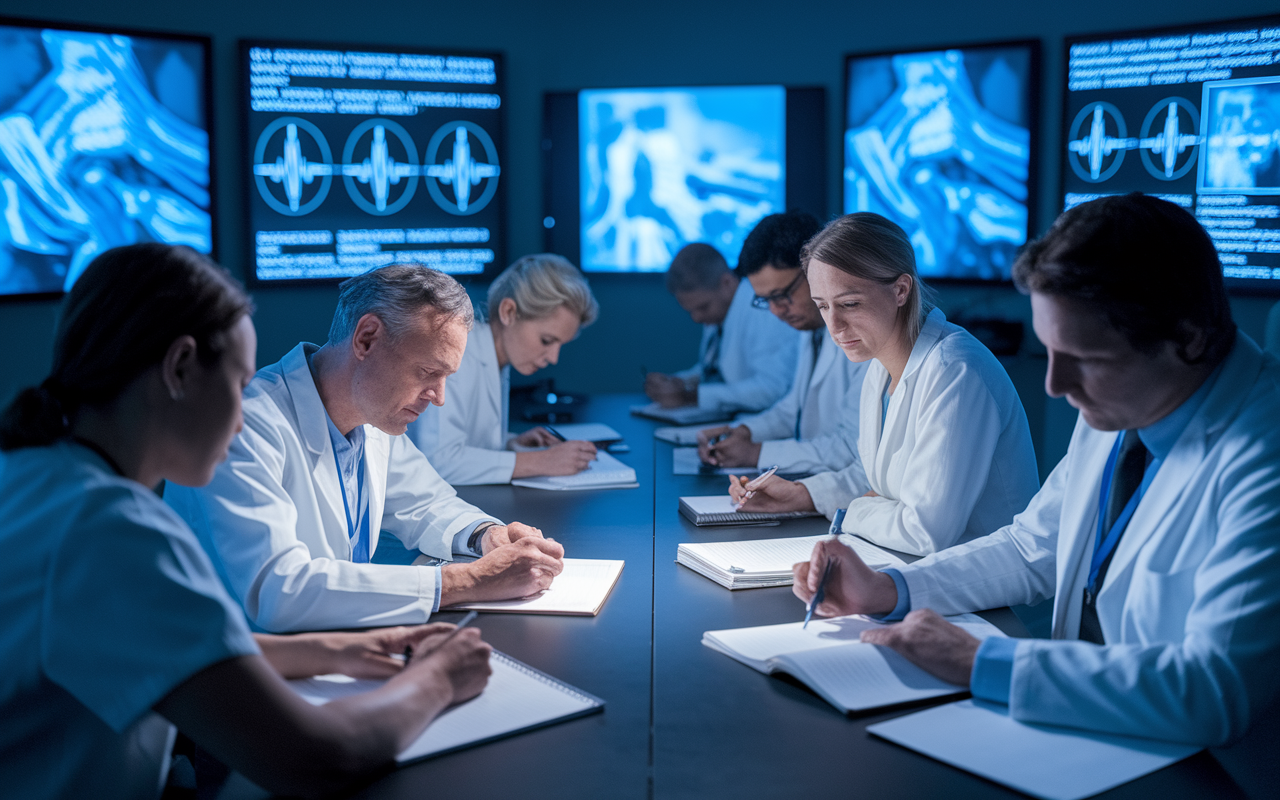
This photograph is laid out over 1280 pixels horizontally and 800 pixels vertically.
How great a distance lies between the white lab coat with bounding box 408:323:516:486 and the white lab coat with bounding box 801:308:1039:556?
4.07 feet

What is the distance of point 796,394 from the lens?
3869mm

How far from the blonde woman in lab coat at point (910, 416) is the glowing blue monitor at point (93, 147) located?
3.18 meters

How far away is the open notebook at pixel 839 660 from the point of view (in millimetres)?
1505

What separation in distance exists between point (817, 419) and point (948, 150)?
8.31 feet

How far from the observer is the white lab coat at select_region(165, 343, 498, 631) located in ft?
5.86

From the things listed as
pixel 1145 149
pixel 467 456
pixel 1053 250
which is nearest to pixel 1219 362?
pixel 1053 250

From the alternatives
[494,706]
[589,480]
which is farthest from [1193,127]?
[494,706]

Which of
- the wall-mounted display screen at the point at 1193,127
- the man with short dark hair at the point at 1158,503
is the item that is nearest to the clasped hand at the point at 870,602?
the man with short dark hair at the point at 1158,503

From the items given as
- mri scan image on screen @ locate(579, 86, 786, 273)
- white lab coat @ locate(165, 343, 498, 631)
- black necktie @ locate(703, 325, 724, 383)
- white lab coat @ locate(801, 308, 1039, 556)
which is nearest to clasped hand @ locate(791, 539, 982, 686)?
white lab coat @ locate(801, 308, 1039, 556)

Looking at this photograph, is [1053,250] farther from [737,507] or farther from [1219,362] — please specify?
[737,507]

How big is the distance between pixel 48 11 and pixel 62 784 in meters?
4.88

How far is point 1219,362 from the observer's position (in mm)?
1506

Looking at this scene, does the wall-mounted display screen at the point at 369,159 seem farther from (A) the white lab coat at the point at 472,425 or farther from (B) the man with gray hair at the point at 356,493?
(B) the man with gray hair at the point at 356,493

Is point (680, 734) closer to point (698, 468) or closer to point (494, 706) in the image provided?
point (494, 706)
